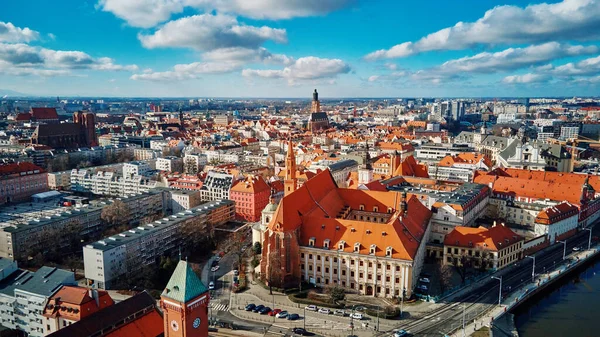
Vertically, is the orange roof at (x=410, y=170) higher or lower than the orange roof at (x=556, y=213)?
higher

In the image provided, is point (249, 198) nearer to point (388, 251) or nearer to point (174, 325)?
point (388, 251)

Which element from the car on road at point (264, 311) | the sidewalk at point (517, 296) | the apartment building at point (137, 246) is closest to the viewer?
the sidewalk at point (517, 296)

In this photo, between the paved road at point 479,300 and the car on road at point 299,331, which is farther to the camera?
the paved road at point 479,300

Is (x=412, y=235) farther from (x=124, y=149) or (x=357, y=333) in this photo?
(x=124, y=149)

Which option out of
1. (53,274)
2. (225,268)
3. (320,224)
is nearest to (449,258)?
(320,224)

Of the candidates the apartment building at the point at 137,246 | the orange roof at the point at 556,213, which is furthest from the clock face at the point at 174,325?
the orange roof at the point at 556,213

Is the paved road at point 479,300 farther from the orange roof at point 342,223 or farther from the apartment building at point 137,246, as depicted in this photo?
the apartment building at point 137,246

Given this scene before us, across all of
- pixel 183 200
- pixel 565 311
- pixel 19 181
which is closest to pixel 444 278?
pixel 565 311
